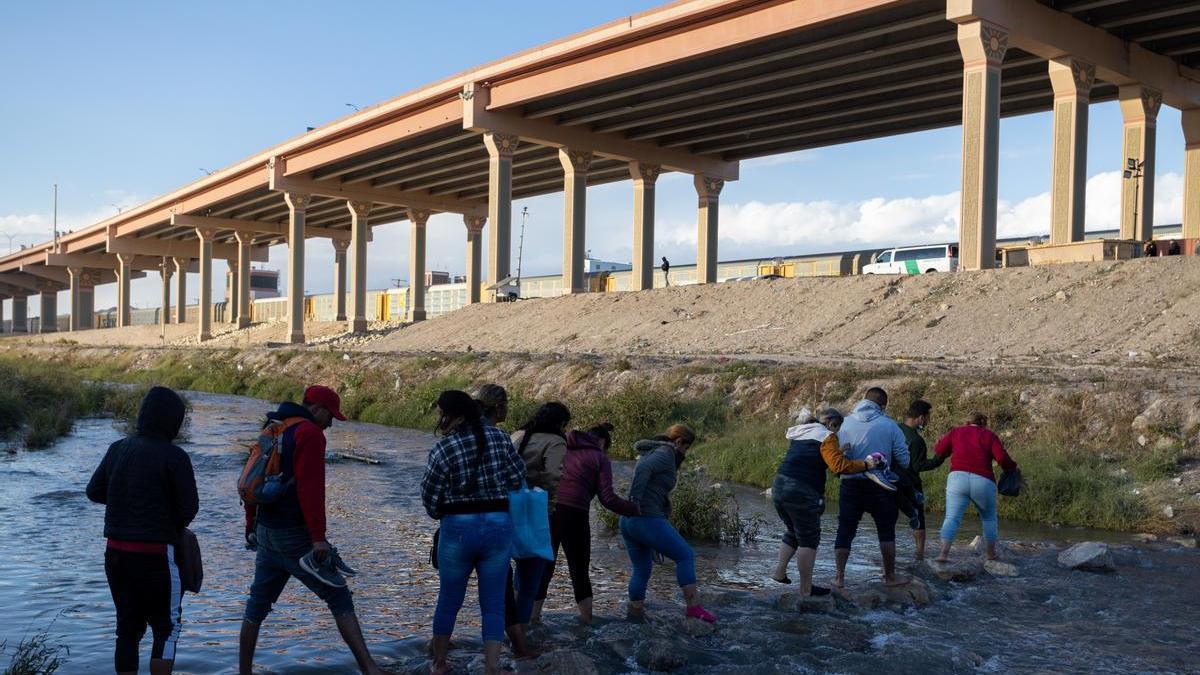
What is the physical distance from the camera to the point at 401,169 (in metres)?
55.2

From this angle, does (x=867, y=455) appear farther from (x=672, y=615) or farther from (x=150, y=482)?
(x=150, y=482)

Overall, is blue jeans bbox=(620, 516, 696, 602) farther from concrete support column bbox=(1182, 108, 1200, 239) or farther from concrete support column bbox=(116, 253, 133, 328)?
concrete support column bbox=(116, 253, 133, 328)

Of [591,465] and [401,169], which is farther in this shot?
[401,169]

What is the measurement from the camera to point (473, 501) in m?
5.93

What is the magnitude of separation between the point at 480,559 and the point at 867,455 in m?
3.72

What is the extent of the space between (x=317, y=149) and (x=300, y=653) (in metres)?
49.8

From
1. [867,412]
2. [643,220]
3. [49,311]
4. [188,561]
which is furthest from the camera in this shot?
[49,311]

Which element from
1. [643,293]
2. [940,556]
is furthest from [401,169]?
[940,556]

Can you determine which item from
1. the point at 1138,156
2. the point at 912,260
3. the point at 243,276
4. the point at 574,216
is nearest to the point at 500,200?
A: the point at 574,216

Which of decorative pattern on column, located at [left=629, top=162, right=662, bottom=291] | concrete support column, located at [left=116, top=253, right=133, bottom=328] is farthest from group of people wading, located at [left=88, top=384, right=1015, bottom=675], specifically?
concrete support column, located at [left=116, top=253, right=133, bottom=328]

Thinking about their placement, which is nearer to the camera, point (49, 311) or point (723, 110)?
point (723, 110)

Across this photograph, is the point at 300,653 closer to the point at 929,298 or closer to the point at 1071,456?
the point at 1071,456

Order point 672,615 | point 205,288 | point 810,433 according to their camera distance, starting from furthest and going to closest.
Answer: point 205,288 < point 810,433 < point 672,615

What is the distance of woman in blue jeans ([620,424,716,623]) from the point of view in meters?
7.54
